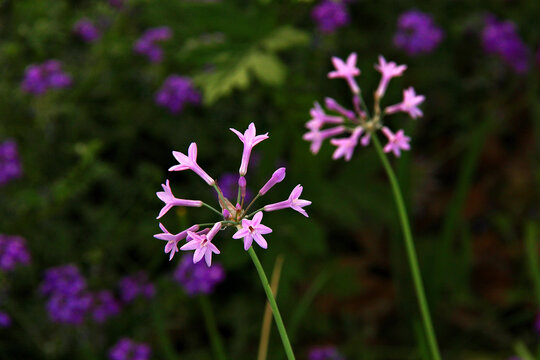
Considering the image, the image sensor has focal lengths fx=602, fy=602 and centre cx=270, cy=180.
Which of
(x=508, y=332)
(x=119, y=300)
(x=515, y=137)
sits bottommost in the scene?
(x=508, y=332)

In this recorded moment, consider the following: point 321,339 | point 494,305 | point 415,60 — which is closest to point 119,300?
point 321,339

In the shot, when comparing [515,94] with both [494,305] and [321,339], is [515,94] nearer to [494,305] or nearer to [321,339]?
[494,305]

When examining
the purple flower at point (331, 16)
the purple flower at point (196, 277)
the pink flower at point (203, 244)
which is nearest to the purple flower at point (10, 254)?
the purple flower at point (196, 277)

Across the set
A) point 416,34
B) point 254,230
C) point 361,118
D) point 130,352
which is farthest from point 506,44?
point 254,230

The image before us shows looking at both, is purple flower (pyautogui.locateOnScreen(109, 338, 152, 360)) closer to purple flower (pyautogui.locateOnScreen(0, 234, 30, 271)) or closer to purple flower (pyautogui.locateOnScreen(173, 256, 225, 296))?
purple flower (pyautogui.locateOnScreen(173, 256, 225, 296))

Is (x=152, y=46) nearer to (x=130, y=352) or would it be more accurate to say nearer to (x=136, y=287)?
(x=136, y=287)

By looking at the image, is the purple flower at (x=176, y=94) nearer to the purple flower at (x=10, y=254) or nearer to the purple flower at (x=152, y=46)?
the purple flower at (x=152, y=46)
